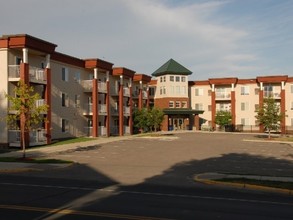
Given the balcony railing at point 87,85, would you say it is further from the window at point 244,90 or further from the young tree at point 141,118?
the window at point 244,90

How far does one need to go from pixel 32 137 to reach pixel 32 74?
226 inches

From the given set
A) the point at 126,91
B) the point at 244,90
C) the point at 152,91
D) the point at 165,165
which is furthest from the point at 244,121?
the point at 165,165

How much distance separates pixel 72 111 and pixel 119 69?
1266 cm

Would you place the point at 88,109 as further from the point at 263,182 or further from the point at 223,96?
the point at 263,182

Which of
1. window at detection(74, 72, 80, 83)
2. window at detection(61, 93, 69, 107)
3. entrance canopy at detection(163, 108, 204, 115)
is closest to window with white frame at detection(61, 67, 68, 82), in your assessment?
window at detection(61, 93, 69, 107)

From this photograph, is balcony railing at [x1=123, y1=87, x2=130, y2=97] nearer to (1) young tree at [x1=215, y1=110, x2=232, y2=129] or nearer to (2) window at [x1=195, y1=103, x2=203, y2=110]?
(1) young tree at [x1=215, y1=110, x2=232, y2=129]

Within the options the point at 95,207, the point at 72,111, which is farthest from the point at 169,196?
the point at 72,111

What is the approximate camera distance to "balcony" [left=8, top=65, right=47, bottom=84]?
110ft

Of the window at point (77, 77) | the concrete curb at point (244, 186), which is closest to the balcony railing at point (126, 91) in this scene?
the window at point (77, 77)

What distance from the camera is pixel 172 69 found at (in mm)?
71750

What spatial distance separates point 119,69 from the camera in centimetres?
5462

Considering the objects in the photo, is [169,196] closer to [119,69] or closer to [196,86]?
[119,69]

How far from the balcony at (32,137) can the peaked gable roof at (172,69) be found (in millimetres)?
39028

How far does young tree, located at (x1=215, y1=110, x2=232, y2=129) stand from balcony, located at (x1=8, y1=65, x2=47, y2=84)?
3803 centimetres
